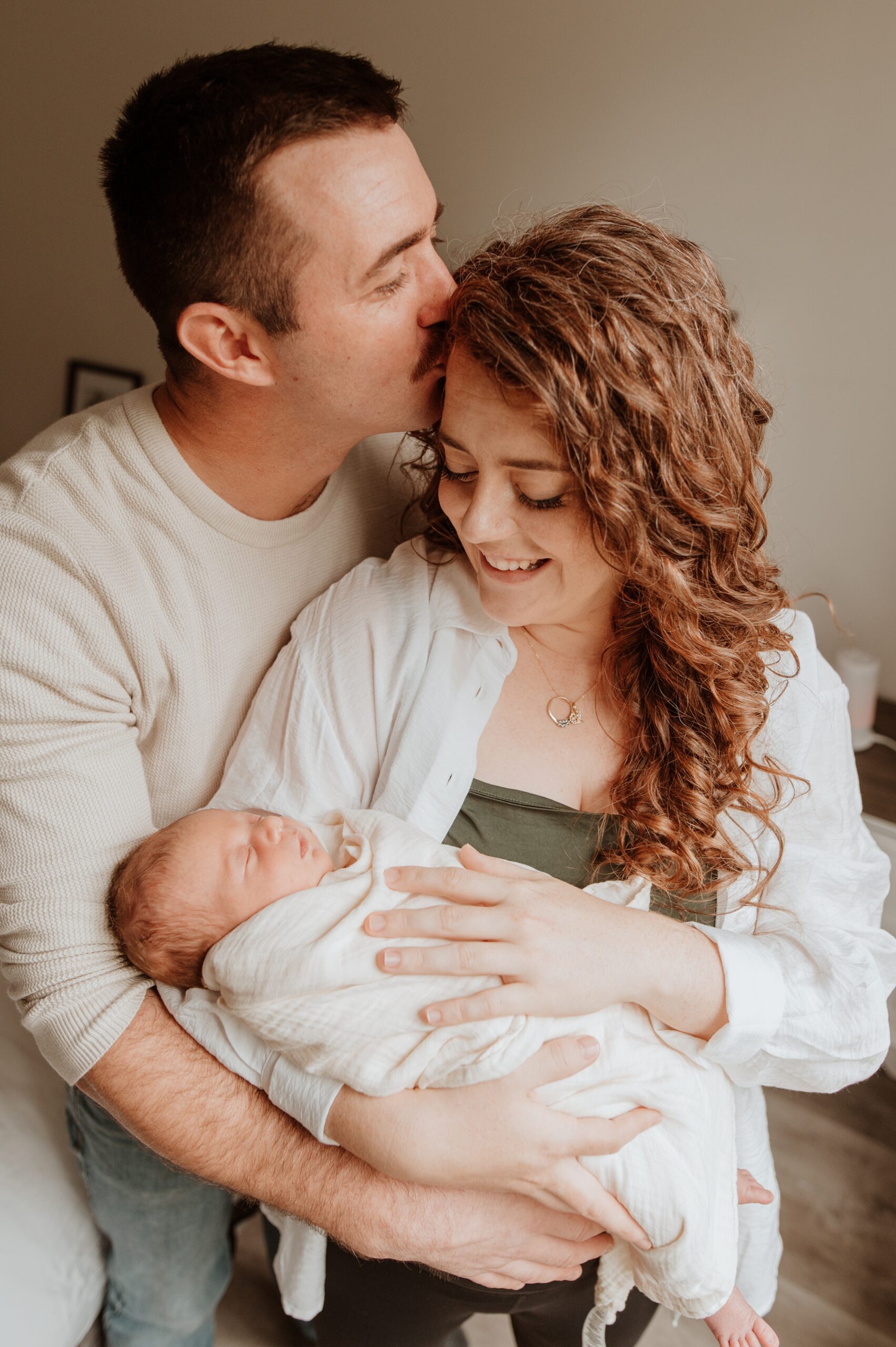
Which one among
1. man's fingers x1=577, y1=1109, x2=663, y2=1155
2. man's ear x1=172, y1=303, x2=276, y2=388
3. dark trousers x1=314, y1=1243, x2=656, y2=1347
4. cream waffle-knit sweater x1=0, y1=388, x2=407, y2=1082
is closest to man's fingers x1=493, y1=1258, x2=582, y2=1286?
dark trousers x1=314, y1=1243, x2=656, y2=1347

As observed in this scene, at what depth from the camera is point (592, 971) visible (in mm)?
1141

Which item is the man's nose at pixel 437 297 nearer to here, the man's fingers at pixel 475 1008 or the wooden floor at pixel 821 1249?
the man's fingers at pixel 475 1008

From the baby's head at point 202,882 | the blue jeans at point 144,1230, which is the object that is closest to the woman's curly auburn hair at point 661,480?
the baby's head at point 202,882

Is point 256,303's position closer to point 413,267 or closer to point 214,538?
point 413,267

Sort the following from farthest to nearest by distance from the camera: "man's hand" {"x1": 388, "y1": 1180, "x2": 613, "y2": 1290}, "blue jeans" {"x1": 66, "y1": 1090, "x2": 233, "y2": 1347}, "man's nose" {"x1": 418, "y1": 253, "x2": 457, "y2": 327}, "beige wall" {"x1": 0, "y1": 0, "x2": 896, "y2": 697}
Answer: "beige wall" {"x1": 0, "y1": 0, "x2": 896, "y2": 697}
"blue jeans" {"x1": 66, "y1": 1090, "x2": 233, "y2": 1347}
"man's nose" {"x1": 418, "y1": 253, "x2": 457, "y2": 327}
"man's hand" {"x1": 388, "y1": 1180, "x2": 613, "y2": 1290}

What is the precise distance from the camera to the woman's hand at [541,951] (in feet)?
3.67

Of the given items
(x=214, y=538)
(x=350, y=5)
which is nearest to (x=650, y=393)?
(x=214, y=538)

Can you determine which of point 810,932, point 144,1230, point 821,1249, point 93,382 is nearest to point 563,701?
point 810,932

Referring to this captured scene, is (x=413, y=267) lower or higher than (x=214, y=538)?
higher

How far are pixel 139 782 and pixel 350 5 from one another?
266cm

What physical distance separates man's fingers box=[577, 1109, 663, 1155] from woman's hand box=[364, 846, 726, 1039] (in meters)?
0.13

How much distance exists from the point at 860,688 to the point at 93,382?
3.13 m

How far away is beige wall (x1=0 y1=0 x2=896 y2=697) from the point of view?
2150mm

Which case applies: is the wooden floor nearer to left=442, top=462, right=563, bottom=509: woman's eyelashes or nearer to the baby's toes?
the baby's toes
